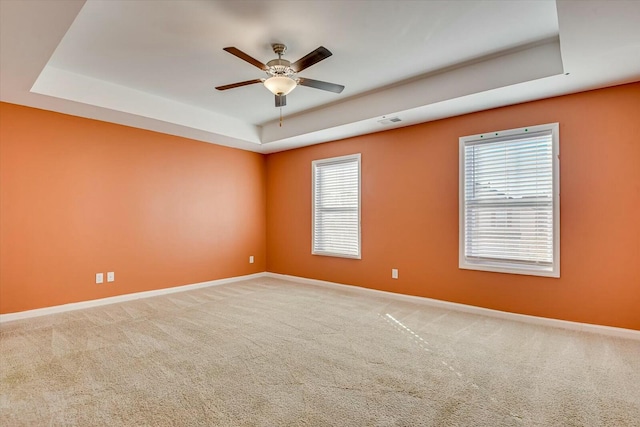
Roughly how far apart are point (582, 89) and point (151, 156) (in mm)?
5418

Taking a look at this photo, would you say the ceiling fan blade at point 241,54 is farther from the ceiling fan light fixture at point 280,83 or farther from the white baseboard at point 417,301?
the white baseboard at point 417,301

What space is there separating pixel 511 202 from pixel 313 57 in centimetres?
275

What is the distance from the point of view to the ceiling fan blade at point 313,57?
8.07ft

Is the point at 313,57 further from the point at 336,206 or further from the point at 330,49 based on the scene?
the point at 336,206

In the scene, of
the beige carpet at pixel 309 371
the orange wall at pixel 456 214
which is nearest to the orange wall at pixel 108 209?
the beige carpet at pixel 309 371

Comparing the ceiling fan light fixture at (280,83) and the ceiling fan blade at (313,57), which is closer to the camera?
the ceiling fan blade at (313,57)

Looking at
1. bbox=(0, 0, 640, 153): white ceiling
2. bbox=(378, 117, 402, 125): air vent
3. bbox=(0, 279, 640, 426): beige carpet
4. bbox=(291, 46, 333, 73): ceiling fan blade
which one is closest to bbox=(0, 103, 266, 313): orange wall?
bbox=(0, 0, 640, 153): white ceiling

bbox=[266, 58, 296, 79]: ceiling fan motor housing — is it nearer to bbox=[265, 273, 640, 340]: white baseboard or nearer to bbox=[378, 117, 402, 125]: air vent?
bbox=[378, 117, 402, 125]: air vent

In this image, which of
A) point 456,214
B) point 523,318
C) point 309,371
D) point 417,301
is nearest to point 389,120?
point 456,214

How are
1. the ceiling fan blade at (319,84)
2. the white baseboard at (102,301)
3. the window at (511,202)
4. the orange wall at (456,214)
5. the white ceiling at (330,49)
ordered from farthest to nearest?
the white baseboard at (102,301), the window at (511,202), the orange wall at (456,214), the ceiling fan blade at (319,84), the white ceiling at (330,49)

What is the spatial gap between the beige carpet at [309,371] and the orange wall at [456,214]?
0.41m

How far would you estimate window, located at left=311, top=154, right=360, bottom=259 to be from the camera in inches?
205

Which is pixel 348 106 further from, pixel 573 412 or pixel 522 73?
pixel 573 412

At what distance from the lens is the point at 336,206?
5457 mm
